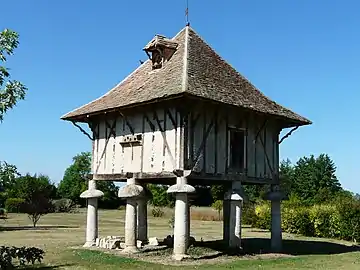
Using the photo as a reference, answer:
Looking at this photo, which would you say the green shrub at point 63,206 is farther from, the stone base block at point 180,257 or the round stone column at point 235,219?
the stone base block at point 180,257

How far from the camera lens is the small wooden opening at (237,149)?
19.0 meters

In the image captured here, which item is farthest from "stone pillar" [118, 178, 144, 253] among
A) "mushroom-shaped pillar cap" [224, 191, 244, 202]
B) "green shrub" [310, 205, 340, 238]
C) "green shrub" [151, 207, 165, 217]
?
"green shrub" [151, 207, 165, 217]

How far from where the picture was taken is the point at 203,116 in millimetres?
18078

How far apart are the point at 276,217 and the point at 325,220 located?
10135 millimetres

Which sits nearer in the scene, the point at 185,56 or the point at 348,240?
the point at 185,56

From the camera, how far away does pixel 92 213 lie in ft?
69.6

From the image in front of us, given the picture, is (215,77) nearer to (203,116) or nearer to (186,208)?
(203,116)

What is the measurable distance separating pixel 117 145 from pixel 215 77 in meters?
4.65

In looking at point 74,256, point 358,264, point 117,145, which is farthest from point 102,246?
point 358,264

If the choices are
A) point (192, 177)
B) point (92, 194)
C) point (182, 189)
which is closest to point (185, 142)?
point (192, 177)

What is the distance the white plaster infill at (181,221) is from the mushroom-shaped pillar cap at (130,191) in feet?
6.27

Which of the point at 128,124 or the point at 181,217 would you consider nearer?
the point at 181,217

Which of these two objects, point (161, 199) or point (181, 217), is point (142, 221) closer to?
point (181, 217)

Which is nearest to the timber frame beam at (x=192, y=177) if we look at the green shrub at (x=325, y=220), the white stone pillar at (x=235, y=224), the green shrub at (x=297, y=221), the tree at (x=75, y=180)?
the white stone pillar at (x=235, y=224)
